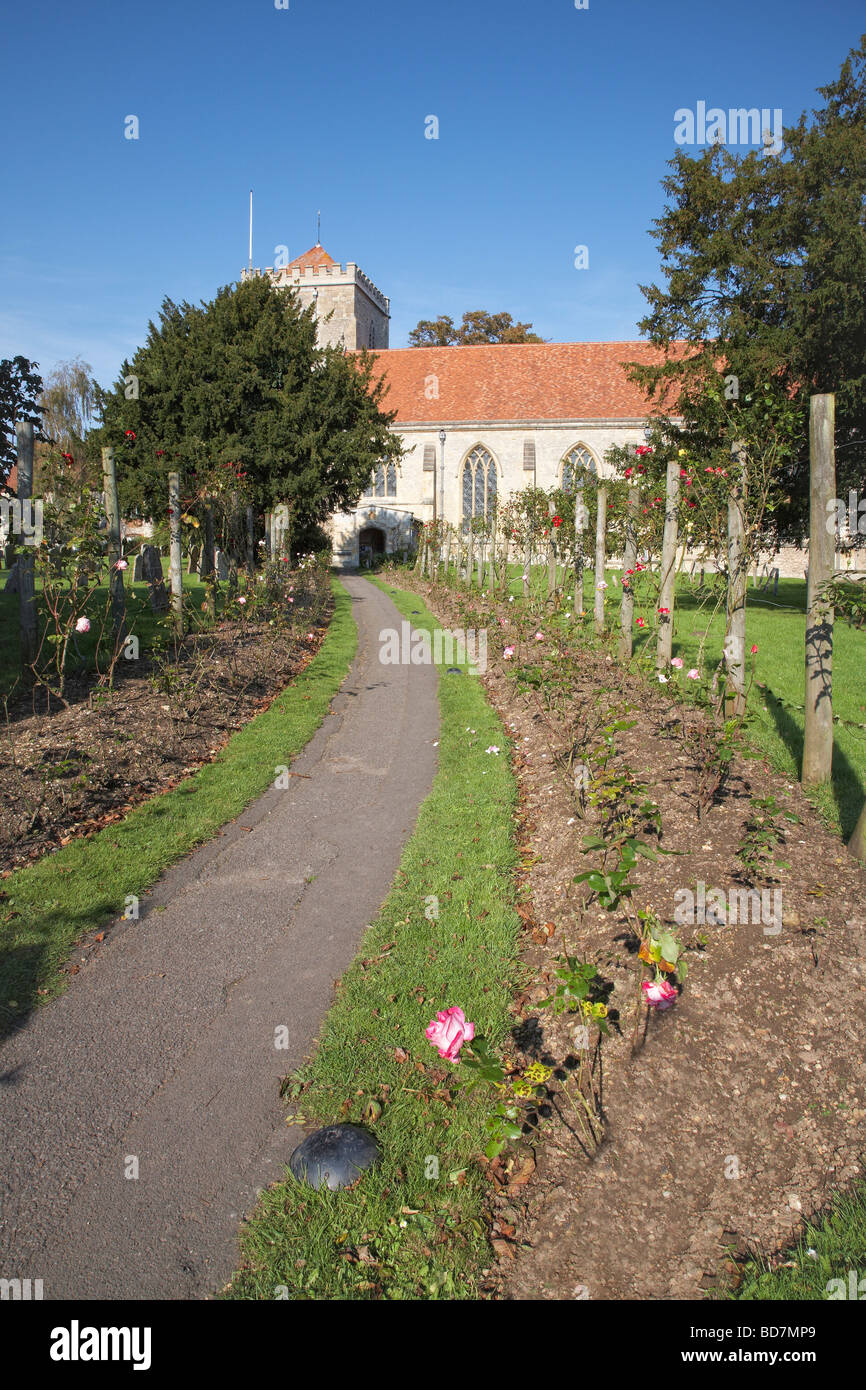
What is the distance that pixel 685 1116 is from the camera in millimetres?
3516

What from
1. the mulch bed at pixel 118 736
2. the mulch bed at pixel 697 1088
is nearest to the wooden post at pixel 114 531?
the mulch bed at pixel 118 736

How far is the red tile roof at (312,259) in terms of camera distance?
47.2 m

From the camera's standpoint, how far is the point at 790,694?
8.91 metres

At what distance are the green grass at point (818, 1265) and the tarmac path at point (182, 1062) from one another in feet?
6.00

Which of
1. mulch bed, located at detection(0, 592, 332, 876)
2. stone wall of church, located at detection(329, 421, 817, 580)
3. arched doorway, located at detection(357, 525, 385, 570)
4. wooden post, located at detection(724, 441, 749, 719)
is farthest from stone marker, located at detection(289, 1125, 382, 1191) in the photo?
arched doorway, located at detection(357, 525, 385, 570)

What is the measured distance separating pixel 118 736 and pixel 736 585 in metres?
6.00

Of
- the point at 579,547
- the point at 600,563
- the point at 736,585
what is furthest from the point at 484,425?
the point at 736,585

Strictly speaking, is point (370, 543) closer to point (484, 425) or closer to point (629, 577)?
point (484, 425)

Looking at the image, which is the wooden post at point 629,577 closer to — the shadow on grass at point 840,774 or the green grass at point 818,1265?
the shadow on grass at point 840,774

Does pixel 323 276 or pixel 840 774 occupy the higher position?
pixel 323 276

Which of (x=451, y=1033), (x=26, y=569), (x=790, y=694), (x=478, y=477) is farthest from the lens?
(x=478, y=477)

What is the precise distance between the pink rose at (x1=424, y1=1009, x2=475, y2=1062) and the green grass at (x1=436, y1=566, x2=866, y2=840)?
359 centimetres
